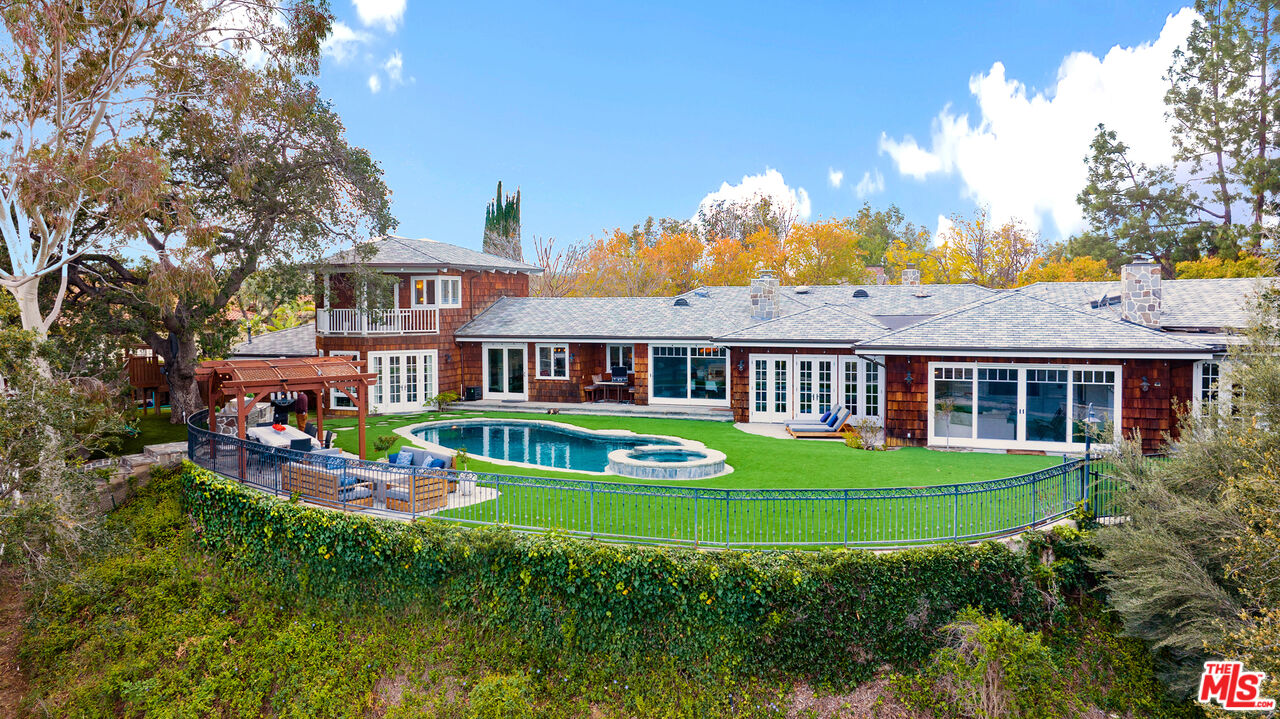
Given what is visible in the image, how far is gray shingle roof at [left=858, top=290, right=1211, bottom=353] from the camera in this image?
628 inches

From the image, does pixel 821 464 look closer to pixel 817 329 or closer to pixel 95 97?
pixel 817 329

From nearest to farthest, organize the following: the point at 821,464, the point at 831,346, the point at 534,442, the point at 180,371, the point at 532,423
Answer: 1. the point at 821,464
2. the point at 534,442
3. the point at 831,346
4. the point at 180,371
5. the point at 532,423

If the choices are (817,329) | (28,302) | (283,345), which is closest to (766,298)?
(817,329)

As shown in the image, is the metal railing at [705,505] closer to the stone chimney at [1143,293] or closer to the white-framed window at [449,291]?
the stone chimney at [1143,293]

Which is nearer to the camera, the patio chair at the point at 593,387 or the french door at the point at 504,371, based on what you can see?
the patio chair at the point at 593,387

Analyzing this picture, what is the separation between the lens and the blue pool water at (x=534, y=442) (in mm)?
16844

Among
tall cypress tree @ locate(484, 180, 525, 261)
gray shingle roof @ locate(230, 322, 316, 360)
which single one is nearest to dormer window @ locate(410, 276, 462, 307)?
gray shingle roof @ locate(230, 322, 316, 360)

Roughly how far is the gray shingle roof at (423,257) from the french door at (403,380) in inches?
131

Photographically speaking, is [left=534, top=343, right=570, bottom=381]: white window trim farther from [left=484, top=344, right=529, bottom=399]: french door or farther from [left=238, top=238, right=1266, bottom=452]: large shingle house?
[left=484, top=344, right=529, bottom=399]: french door

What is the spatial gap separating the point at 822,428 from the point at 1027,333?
5.61 m

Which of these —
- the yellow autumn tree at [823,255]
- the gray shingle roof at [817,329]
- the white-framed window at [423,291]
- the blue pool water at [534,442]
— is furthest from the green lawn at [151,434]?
the yellow autumn tree at [823,255]

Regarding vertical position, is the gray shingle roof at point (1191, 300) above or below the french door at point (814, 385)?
above

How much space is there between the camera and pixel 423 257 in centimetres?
2625

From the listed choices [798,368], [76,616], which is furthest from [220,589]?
[798,368]
